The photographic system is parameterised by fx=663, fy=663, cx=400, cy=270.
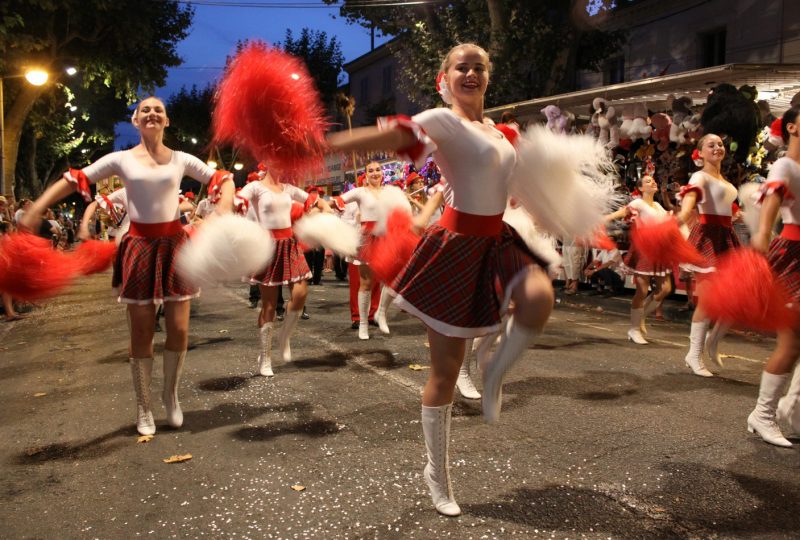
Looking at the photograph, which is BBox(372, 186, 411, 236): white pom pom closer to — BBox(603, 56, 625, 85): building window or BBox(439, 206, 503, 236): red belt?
BBox(439, 206, 503, 236): red belt

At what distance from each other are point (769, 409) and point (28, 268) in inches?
180

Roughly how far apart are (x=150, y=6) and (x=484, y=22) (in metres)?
10.4

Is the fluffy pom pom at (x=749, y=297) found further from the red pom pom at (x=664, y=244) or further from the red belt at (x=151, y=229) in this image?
the red belt at (x=151, y=229)

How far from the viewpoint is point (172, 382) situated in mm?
4535

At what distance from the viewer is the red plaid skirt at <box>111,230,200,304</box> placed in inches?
167

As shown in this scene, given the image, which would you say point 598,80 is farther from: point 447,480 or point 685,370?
point 447,480

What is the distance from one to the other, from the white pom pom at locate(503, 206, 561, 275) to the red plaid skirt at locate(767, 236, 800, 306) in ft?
4.31

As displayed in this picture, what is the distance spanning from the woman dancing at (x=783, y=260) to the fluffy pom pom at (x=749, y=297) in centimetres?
24

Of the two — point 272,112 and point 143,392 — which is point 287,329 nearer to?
point 143,392

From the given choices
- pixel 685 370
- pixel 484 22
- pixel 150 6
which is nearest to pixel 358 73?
pixel 150 6

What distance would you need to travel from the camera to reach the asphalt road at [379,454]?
3100mm

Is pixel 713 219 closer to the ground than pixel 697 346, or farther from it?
farther from it

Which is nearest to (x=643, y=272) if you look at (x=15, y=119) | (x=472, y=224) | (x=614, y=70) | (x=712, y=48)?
(x=472, y=224)

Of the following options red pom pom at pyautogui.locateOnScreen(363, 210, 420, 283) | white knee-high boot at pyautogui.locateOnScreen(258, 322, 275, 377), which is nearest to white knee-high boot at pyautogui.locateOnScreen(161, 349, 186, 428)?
white knee-high boot at pyautogui.locateOnScreen(258, 322, 275, 377)
